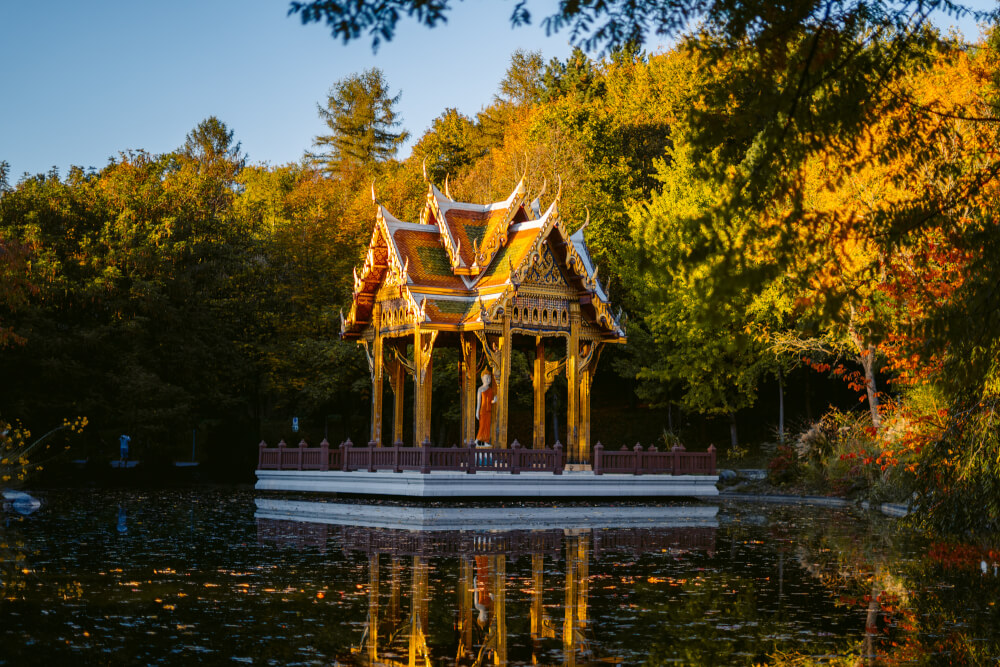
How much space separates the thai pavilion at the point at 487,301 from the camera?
28500mm

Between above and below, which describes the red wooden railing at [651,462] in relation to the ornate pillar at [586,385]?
below

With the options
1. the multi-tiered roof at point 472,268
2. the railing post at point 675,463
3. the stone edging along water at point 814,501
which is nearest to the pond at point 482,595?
the railing post at point 675,463

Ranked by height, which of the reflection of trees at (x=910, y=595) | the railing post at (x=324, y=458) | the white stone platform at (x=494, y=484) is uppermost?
the railing post at (x=324, y=458)

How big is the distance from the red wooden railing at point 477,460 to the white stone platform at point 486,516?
1188 mm

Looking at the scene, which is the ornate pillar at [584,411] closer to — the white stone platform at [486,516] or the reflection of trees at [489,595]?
the white stone platform at [486,516]

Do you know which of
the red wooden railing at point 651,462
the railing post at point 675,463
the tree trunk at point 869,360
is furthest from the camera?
the tree trunk at point 869,360

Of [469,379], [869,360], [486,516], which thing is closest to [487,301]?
[469,379]

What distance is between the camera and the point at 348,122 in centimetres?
8588

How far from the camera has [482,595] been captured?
12.4 m

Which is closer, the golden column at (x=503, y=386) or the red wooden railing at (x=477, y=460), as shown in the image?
the red wooden railing at (x=477, y=460)

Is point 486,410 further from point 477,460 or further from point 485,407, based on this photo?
point 477,460

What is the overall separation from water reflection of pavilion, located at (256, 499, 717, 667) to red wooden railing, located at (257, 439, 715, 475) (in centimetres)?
133

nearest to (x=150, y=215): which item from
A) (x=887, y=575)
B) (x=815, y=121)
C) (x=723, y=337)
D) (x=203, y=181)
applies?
(x=203, y=181)

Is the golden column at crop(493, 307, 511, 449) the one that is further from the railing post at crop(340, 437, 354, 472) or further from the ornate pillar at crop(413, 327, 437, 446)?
the railing post at crop(340, 437, 354, 472)
